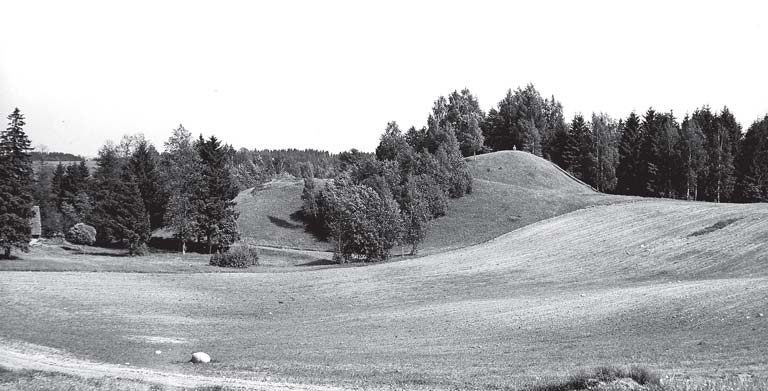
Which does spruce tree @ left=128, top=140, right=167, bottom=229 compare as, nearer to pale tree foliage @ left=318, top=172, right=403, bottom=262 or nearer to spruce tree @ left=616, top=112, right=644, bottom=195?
pale tree foliage @ left=318, top=172, right=403, bottom=262

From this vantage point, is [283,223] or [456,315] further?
[283,223]

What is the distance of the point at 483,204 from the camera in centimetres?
10300

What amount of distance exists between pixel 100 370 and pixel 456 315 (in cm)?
1959

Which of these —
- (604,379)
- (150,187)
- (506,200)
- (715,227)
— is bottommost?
(604,379)

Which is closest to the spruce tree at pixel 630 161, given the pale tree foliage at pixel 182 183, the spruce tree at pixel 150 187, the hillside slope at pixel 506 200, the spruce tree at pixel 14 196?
the hillside slope at pixel 506 200

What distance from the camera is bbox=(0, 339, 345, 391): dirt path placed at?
1861 centimetres

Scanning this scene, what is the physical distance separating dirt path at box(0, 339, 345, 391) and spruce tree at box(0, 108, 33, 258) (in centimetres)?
4879

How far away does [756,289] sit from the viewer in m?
30.1

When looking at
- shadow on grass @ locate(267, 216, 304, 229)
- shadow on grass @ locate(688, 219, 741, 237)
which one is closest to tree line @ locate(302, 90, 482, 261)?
shadow on grass @ locate(267, 216, 304, 229)

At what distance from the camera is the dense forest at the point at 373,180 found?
7519 cm

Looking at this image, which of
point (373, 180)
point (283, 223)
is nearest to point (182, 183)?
point (283, 223)

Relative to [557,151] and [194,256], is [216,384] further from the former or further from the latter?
[557,151]

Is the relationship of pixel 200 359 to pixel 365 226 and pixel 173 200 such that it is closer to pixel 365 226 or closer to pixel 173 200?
pixel 365 226

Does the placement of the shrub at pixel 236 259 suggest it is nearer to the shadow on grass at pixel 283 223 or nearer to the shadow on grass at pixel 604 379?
the shadow on grass at pixel 283 223
